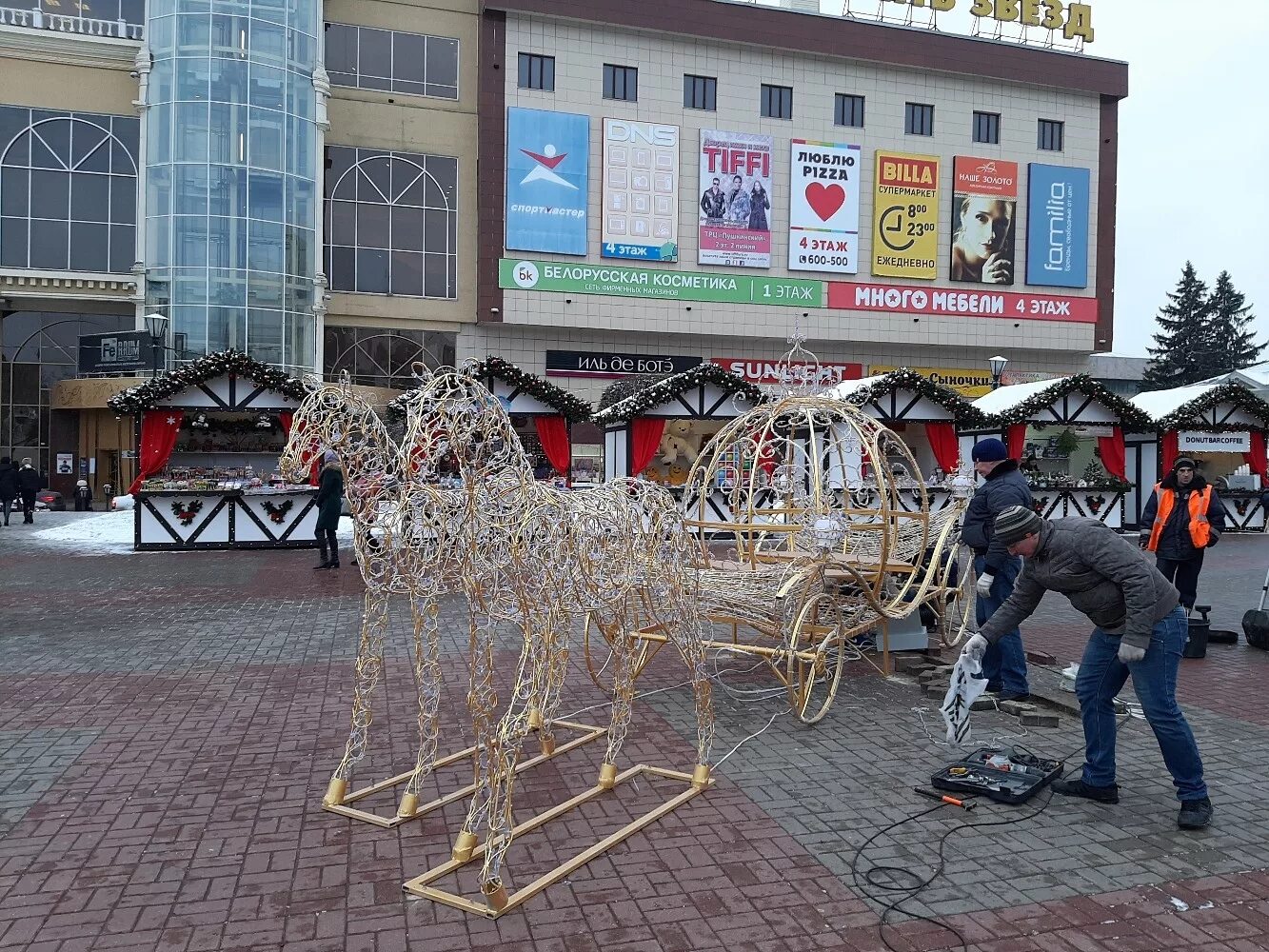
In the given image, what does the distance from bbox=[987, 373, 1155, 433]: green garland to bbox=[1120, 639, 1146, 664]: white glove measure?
55.1 feet

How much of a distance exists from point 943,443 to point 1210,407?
246 inches

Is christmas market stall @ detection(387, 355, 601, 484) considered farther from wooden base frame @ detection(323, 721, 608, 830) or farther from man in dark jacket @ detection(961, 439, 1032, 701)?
wooden base frame @ detection(323, 721, 608, 830)

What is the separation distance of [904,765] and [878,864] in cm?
129

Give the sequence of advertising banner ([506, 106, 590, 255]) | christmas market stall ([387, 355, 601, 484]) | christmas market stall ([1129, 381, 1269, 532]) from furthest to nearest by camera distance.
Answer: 1. advertising banner ([506, 106, 590, 255])
2. christmas market stall ([1129, 381, 1269, 532])
3. christmas market stall ([387, 355, 601, 484])

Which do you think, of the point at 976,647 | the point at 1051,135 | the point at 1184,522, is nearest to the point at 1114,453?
the point at 1184,522

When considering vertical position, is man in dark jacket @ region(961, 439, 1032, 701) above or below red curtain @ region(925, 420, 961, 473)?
below

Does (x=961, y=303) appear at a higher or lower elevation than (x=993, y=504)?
higher

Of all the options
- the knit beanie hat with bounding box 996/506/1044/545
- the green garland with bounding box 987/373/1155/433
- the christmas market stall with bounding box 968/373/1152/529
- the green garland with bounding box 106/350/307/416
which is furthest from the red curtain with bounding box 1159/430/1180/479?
the knit beanie hat with bounding box 996/506/1044/545

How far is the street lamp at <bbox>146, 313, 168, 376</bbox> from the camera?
72.2 feet

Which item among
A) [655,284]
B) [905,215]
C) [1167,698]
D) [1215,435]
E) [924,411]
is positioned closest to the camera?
[1167,698]

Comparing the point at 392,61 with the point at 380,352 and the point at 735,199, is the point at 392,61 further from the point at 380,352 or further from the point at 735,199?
the point at 735,199

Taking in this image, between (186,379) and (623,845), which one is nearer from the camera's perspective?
(623,845)

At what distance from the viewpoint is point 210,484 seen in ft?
54.6

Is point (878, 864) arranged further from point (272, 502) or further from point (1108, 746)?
point (272, 502)
